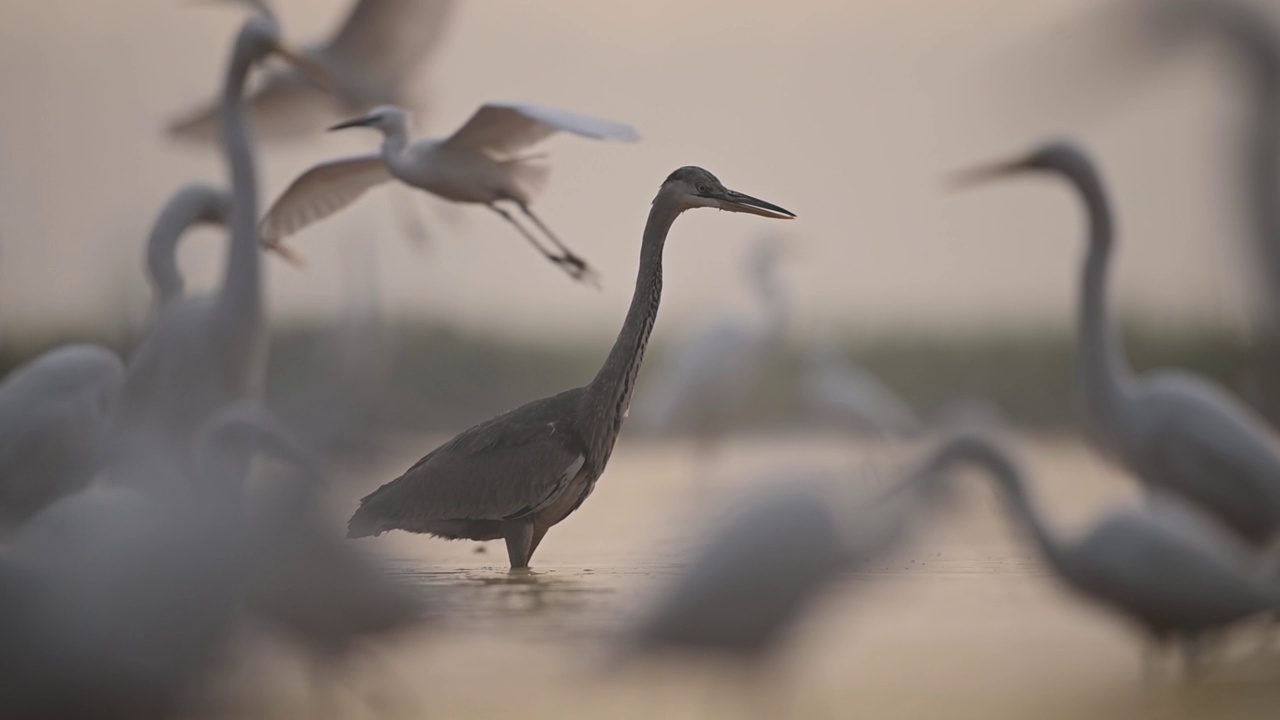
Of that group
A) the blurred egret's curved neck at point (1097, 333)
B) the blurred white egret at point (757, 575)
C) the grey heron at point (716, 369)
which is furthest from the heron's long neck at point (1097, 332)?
the grey heron at point (716, 369)

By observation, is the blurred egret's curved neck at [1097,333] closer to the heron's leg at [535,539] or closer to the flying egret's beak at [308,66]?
the heron's leg at [535,539]

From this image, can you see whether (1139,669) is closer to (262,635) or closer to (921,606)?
(921,606)

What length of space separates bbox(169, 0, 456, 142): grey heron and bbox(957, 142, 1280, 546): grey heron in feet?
6.90

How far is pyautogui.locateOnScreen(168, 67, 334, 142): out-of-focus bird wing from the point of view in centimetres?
607

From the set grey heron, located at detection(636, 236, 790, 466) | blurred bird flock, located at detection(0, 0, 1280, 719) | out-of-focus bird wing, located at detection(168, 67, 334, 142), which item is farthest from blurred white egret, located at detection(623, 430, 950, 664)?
grey heron, located at detection(636, 236, 790, 466)

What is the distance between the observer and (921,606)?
3752 millimetres

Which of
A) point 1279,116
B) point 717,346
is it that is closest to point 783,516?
point 1279,116

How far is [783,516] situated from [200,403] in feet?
8.31

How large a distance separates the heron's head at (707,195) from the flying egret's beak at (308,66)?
5.19ft

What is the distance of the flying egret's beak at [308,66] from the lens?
5.34m

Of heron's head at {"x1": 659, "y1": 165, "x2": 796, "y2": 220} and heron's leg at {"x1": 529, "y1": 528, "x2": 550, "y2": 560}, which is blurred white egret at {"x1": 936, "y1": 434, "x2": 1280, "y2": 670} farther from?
heron's leg at {"x1": 529, "y1": 528, "x2": 550, "y2": 560}

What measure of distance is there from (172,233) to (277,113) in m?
0.75

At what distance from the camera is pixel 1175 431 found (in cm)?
456

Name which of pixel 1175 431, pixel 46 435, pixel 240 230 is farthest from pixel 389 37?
pixel 1175 431
